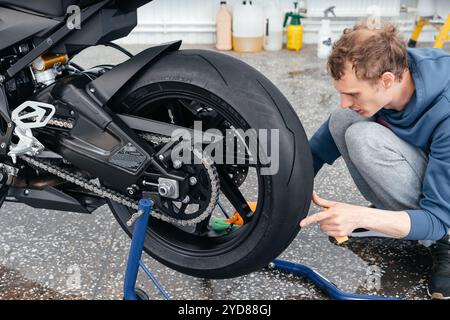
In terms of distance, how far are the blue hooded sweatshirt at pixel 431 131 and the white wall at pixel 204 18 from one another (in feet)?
10.6

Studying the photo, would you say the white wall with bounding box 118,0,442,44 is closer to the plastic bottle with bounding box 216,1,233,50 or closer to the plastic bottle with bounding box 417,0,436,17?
the plastic bottle with bounding box 216,1,233,50

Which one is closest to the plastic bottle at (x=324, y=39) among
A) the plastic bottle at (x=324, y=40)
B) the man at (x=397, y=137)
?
the plastic bottle at (x=324, y=40)

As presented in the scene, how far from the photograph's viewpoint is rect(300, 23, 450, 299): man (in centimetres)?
146

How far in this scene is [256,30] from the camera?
4.49 meters

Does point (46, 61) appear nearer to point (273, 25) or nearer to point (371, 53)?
point (371, 53)

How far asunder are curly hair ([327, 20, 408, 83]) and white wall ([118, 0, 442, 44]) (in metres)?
3.28

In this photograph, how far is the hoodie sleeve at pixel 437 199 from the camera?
1.49m

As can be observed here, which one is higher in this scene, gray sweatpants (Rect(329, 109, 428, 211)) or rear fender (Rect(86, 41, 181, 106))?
rear fender (Rect(86, 41, 181, 106))

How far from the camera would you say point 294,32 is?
4492 mm

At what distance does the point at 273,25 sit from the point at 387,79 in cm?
317

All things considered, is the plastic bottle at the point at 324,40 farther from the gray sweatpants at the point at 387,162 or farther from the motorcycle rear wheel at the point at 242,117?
the motorcycle rear wheel at the point at 242,117

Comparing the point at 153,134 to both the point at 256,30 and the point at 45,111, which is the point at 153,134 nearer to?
the point at 45,111

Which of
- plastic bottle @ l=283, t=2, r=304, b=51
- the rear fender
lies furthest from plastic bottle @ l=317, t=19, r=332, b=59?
the rear fender
